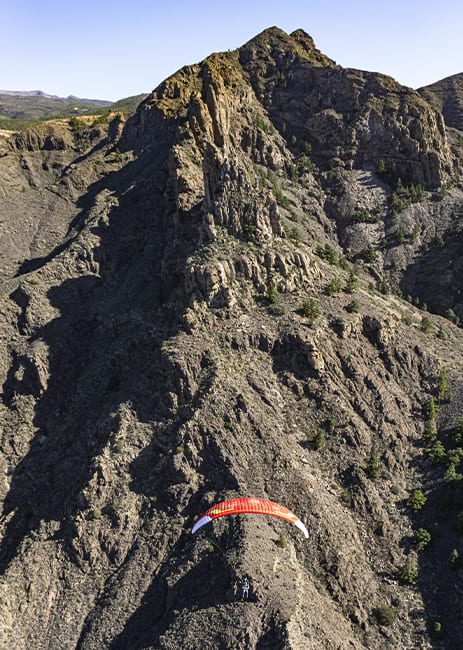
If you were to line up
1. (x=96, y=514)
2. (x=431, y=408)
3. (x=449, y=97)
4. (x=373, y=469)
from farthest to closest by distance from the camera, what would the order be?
(x=449, y=97) < (x=431, y=408) < (x=373, y=469) < (x=96, y=514)

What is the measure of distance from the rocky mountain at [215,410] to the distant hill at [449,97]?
89.2 m

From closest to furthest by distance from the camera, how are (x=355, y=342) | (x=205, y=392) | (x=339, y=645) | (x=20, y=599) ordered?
(x=339, y=645) < (x=20, y=599) < (x=205, y=392) < (x=355, y=342)

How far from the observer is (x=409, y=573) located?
4559 cm

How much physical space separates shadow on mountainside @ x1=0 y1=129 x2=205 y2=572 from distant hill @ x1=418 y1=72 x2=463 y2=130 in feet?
446

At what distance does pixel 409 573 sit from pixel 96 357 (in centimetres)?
5582

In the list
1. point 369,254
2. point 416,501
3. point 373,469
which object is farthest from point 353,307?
point 369,254

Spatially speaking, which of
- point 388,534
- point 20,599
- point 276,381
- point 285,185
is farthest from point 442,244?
point 20,599

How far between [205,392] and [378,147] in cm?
10498

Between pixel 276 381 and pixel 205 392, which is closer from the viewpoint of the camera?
pixel 205 392

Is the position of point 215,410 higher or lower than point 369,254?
lower

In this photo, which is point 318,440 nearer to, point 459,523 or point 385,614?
point 459,523

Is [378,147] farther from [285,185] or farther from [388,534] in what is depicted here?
[388,534]

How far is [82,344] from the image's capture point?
242 feet

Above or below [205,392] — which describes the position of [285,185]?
above
